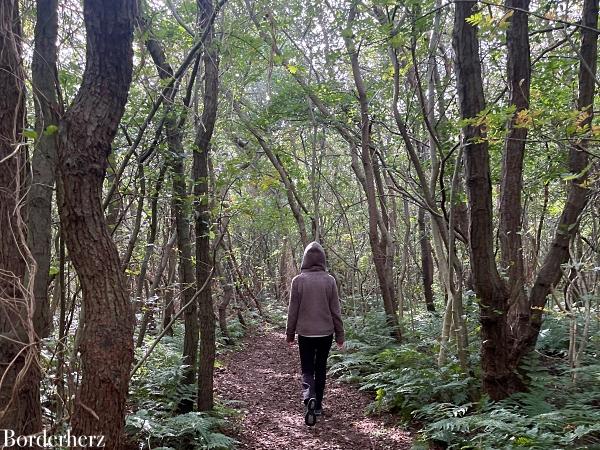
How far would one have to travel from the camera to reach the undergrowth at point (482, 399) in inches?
154

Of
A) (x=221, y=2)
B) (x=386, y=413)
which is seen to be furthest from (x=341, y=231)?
(x=221, y=2)

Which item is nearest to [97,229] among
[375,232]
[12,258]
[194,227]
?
[12,258]

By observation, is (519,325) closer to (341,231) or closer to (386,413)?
(386,413)

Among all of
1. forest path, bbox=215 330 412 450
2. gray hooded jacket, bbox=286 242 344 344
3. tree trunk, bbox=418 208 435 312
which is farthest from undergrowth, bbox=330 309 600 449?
tree trunk, bbox=418 208 435 312

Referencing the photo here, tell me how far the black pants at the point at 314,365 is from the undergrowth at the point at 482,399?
83cm

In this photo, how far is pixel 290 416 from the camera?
642cm

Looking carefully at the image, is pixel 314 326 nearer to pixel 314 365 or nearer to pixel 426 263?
pixel 314 365

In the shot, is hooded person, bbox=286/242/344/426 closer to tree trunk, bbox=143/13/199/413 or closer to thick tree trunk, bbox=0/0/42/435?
tree trunk, bbox=143/13/199/413

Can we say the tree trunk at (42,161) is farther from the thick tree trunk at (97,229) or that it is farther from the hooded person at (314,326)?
the hooded person at (314,326)

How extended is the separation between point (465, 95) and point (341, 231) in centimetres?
1669

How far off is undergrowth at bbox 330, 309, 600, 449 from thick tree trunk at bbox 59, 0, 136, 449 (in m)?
2.92

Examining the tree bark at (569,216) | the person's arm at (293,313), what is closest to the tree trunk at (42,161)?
the person's arm at (293,313)

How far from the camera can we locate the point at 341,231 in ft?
70.1

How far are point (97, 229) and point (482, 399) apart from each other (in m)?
3.92
